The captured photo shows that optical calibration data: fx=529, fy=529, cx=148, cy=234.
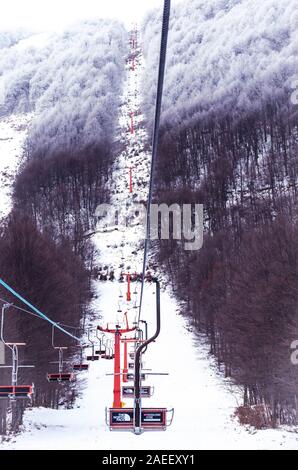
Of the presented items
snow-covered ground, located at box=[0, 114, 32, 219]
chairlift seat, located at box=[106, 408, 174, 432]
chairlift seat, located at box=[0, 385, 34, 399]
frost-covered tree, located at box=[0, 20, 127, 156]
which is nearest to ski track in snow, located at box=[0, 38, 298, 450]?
chairlift seat, located at box=[0, 385, 34, 399]

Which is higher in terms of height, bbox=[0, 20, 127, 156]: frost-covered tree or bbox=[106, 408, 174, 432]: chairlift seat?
bbox=[0, 20, 127, 156]: frost-covered tree

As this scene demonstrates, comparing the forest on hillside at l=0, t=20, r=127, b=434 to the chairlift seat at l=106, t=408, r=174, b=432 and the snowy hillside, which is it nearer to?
the chairlift seat at l=106, t=408, r=174, b=432

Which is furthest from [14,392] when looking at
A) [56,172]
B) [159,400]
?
[56,172]

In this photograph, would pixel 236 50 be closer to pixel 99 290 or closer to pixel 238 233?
A: pixel 238 233

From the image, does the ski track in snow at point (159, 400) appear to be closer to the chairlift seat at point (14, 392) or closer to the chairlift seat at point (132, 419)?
the chairlift seat at point (14, 392)

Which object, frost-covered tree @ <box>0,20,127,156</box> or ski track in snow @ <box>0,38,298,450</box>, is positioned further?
frost-covered tree @ <box>0,20,127,156</box>
